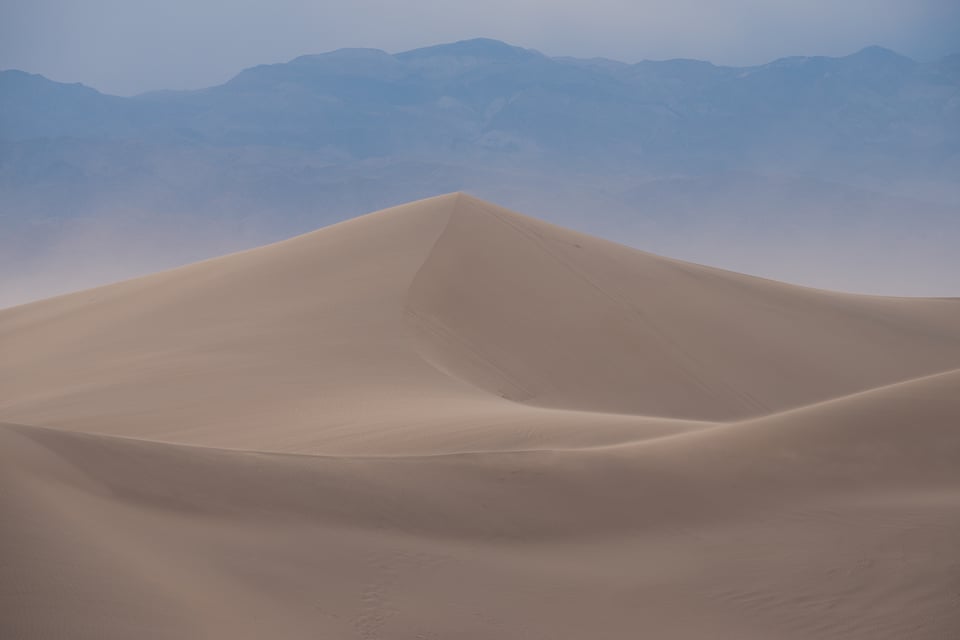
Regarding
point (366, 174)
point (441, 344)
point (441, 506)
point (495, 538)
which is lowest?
point (495, 538)

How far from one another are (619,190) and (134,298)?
156 m

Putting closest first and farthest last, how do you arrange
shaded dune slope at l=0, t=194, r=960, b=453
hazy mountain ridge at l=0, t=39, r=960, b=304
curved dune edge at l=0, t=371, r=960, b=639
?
curved dune edge at l=0, t=371, r=960, b=639 → shaded dune slope at l=0, t=194, r=960, b=453 → hazy mountain ridge at l=0, t=39, r=960, b=304

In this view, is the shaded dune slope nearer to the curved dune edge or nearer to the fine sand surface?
the fine sand surface

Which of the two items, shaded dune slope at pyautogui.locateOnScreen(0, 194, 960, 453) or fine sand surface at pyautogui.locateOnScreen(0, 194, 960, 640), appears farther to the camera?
shaded dune slope at pyautogui.locateOnScreen(0, 194, 960, 453)

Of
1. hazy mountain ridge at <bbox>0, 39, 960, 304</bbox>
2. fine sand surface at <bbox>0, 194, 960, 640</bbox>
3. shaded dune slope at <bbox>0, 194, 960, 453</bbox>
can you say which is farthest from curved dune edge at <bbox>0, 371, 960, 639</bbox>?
hazy mountain ridge at <bbox>0, 39, 960, 304</bbox>

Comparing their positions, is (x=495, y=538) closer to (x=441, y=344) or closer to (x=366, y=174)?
(x=441, y=344)

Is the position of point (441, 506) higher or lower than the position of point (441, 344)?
lower

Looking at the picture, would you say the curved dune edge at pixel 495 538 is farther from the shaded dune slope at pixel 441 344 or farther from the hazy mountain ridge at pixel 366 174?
the hazy mountain ridge at pixel 366 174

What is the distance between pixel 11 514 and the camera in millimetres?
6266

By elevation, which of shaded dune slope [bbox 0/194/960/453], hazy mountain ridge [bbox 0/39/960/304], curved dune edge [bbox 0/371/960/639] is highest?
hazy mountain ridge [bbox 0/39/960/304]

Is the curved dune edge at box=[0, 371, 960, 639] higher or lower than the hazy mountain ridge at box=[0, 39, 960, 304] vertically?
lower

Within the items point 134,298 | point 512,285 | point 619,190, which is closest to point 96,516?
point 512,285

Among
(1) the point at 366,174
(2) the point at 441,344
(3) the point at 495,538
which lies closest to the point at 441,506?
(3) the point at 495,538

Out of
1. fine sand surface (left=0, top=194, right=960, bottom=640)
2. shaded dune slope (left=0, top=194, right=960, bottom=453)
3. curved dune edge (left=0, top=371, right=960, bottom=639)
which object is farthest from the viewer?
shaded dune slope (left=0, top=194, right=960, bottom=453)
